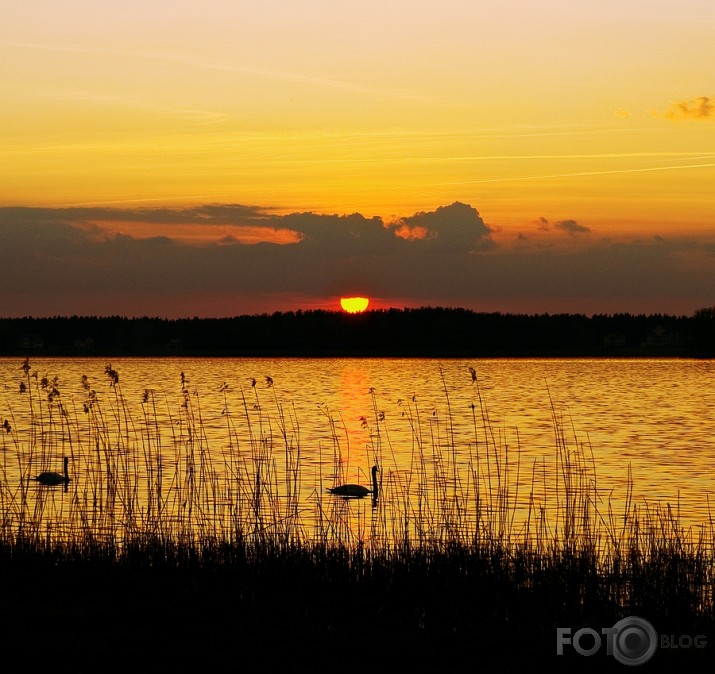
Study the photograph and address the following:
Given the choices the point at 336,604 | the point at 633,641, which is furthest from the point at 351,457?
the point at 633,641

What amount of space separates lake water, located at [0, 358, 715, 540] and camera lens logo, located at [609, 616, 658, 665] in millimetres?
4454

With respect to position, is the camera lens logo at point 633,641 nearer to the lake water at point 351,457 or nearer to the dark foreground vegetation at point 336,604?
the dark foreground vegetation at point 336,604

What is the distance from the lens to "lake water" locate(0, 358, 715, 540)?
18656mm

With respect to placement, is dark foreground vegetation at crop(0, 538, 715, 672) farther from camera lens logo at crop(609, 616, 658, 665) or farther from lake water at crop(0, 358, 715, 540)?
lake water at crop(0, 358, 715, 540)

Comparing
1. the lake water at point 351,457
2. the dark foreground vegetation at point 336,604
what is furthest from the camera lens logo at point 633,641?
the lake water at point 351,457

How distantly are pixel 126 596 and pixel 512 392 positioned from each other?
6694 cm

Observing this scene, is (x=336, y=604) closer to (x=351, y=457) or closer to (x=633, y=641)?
(x=633, y=641)

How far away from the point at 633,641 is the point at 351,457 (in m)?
27.6

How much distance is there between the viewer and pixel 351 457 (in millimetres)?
38531

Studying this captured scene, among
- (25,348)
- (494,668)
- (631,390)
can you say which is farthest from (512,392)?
(25,348)

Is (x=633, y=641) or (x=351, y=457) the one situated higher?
(x=633, y=641)

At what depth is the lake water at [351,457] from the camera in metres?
18.7

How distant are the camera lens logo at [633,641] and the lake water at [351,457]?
4454 millimetres

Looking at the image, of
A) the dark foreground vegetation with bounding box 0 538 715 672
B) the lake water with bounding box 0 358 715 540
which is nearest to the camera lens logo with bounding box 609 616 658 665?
the dark foreground vegetation with bounding box 0 538 715 672
